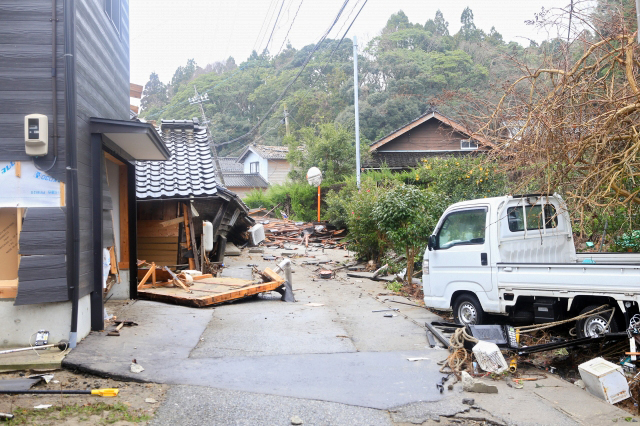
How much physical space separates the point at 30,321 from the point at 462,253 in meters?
6.70

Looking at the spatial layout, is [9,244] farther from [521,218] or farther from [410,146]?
[410,146]

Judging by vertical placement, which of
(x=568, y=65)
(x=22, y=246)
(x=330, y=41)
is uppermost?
(x=330, y=41)

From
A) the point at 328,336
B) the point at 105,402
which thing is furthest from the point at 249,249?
the point at 105,402

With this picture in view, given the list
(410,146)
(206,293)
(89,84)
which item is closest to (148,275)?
(206,293)

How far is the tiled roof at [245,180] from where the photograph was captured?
158 ft

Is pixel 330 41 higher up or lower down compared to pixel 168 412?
higher up

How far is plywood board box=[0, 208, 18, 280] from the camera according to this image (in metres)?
7.11

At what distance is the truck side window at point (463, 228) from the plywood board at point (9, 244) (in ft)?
22.6

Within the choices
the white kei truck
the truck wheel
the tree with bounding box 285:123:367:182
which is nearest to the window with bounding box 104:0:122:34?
the white kei truck

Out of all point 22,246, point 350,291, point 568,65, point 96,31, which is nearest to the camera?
point 22,246

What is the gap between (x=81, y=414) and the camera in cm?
496

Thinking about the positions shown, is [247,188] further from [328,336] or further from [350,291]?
[328,336]

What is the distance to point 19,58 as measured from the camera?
22.5ft

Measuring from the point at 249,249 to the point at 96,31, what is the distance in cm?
1543
